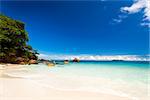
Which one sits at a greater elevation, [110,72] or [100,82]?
[110,72]

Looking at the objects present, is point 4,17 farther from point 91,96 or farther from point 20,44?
point 91,96

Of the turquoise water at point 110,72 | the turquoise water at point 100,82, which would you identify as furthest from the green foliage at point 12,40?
the turquoise water at point 100,82

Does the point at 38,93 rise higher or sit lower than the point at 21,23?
lower

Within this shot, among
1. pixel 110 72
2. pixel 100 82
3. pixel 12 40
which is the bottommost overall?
pixel 100 82

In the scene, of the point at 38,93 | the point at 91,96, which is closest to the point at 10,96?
the point at 38,93

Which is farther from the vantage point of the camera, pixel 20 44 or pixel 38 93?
pixel 20 44

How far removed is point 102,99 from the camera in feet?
14.2

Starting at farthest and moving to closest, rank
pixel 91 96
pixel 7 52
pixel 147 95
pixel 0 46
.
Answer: pixel 7 52 < pixel 0 46 < pixel 147 95 < pixel 91 96

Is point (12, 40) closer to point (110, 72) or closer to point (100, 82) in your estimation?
point (110, 72)

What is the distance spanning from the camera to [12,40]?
15680 millimetres

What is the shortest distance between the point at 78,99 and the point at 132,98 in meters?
1.17

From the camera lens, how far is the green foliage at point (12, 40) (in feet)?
48.2

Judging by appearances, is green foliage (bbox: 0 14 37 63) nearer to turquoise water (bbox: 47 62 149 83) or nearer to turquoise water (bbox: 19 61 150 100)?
turquoise water (bbox: 47 62 149 83)

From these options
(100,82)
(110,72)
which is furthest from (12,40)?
(100,82)
